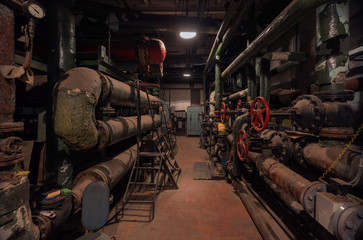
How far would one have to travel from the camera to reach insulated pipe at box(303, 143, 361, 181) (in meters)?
1.26

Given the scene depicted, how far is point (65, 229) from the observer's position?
2.13 meters

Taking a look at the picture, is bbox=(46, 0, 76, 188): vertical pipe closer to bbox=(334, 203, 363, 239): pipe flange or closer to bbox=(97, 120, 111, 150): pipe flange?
bbox=(97, 120, 111, 150): pipe flange

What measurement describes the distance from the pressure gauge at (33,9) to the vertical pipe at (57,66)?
2.80ft

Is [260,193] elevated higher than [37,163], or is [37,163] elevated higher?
[37,163]

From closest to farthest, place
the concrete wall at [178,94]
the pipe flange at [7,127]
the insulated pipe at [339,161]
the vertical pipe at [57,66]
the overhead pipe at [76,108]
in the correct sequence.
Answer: the pipe flange at [7,127], the insulated pipe at [339,161], the overhead pipe at [76,108], the vertical pipe at [57,66], the concrete wall at [178,94]

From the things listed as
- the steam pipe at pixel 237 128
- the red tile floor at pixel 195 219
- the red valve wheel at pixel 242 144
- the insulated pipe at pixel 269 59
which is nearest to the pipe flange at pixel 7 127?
the red tile floor at pixel 195 219

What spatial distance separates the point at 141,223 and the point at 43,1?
3.49 meters

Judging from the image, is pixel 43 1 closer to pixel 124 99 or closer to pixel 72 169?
pixel 124 99

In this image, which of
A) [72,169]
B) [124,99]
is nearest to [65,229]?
[72,169]

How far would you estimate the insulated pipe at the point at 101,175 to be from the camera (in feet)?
6.13

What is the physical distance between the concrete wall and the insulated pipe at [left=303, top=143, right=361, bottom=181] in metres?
12.0

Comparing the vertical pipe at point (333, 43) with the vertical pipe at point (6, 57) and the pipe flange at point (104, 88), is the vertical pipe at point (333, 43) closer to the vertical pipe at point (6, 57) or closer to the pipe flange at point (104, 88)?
the pipe flange at point (104, 88)

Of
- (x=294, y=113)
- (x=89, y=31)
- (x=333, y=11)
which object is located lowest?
(x=294, y=113)

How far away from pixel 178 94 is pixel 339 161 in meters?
12.5
